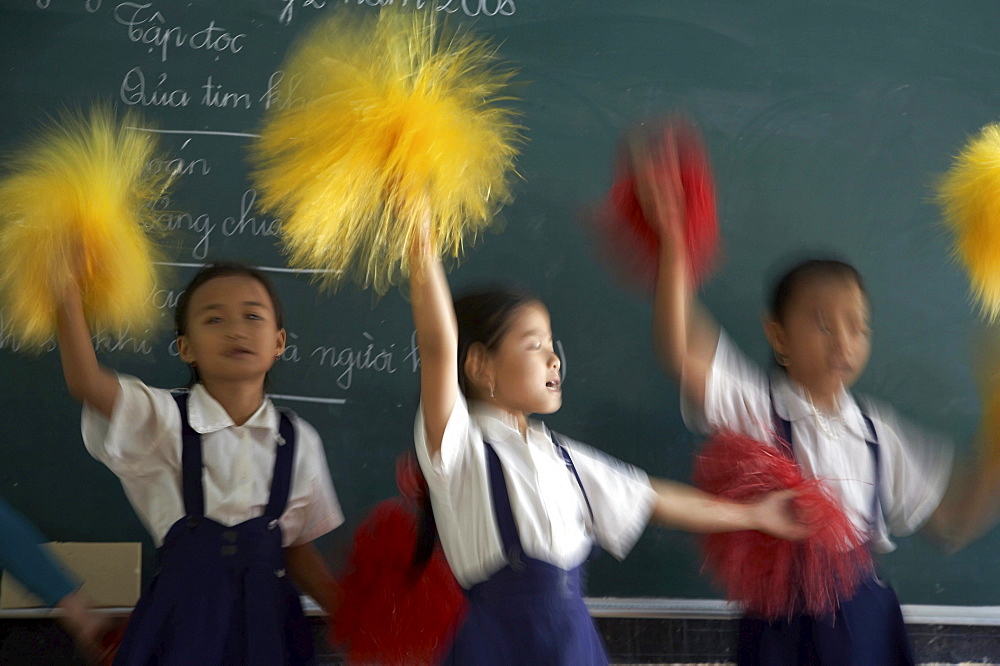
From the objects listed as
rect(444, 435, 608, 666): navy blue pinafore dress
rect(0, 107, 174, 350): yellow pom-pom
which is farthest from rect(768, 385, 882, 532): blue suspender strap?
rect(0, 107, 174, 350): yellow pom-pom

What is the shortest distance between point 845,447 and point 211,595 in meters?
1.25

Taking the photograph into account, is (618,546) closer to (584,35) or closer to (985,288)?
(985,288)

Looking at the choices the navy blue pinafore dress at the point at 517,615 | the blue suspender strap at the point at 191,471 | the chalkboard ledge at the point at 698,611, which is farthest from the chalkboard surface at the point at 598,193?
the navy blue pinafore dress at the point at 517,615

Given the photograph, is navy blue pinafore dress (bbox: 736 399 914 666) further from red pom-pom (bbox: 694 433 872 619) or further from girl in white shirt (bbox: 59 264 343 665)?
girl in white shirt (bbox: 59 264 343 665)

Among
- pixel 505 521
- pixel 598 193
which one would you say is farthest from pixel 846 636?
pixel 598 193

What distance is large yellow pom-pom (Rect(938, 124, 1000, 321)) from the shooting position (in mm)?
1738

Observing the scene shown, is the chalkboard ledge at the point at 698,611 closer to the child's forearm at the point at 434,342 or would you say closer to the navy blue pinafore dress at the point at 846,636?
the navy blue pinafore dress at the point at 846,636

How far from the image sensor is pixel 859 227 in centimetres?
211

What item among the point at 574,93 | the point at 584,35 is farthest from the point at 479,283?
the point at 584,35

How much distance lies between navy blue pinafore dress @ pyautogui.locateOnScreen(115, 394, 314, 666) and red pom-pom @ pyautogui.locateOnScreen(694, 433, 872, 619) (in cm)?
86

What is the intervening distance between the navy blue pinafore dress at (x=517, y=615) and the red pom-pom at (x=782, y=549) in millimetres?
409

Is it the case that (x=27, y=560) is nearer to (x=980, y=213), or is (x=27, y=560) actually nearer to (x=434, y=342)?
(x=434, y=342)

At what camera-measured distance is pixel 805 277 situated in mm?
1844

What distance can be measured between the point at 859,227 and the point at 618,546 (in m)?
1.05
